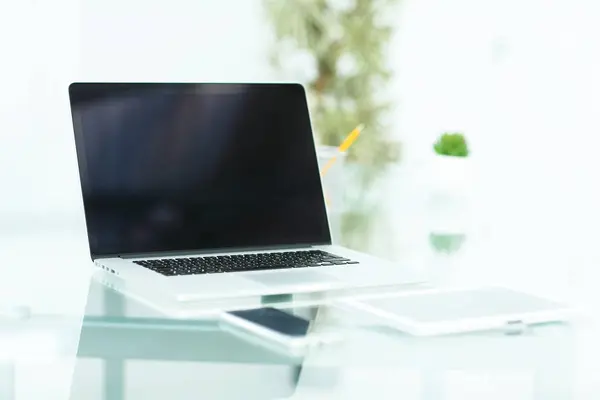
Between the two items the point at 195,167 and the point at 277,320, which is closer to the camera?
the point at 277,320

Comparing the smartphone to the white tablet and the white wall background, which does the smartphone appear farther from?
the white wall background

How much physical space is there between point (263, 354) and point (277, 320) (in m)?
0.07

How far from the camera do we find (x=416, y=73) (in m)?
2.56

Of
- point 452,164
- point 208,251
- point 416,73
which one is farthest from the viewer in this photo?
point 416,73

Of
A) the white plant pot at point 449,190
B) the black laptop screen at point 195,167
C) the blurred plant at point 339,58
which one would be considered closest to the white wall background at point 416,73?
the blurred plant at point 339,58

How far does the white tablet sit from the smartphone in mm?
87

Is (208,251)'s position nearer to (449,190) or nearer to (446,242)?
(446,242)

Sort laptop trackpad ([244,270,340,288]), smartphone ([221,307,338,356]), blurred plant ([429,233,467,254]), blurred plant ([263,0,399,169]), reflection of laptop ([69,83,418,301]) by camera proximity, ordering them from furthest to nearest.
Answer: blurred plant ([263,0,399,169]) < blurred plant ([429,233,467,254]) < reflection of laptop ([69,83,418,301]) < laptop trackpad ([244,270,340,288]) < smartphone ([221,307,338,356])

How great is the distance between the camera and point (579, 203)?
2414 millimetres

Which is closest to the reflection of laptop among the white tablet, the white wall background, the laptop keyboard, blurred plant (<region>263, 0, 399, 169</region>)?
the laptop keyboard

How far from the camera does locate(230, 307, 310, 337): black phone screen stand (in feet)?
3.79

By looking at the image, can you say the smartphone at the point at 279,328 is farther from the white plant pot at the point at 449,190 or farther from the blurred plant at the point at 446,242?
the white plant pot at the point at 449,190

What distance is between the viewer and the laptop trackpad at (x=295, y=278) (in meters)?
1.36

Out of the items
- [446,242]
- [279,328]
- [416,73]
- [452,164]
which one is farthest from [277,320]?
[416,73]
